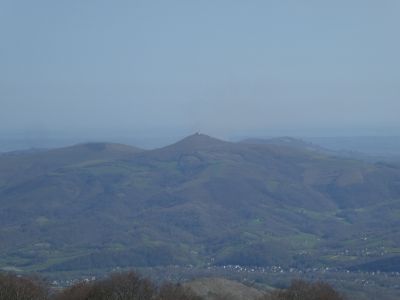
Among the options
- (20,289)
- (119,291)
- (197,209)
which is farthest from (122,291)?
(197,209)

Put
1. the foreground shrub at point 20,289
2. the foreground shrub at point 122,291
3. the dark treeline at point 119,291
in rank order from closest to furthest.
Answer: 1. the foreground shrub at point 20,289
2. the dark treeline at point 119,291
3. the foreground shrub at point 122,291

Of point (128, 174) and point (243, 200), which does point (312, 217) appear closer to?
point (243, 200)

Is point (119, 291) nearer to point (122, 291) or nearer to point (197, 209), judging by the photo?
point (122, 291)

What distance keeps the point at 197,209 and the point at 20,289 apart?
84916mm

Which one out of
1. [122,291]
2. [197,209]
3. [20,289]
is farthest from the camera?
[197,209]

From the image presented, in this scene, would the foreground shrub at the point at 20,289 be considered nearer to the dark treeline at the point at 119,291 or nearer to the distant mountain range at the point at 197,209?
the dark treeline at the point at 119,291

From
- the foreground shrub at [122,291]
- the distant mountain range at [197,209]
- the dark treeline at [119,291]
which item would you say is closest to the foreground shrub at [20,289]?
the dark treeline at [119,291]

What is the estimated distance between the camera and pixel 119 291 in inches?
1156

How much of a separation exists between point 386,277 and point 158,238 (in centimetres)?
3715

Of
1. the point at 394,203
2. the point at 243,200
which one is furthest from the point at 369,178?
the point at 243,200

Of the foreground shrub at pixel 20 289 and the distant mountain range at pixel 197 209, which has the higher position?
the foreground shrub at pixel 20 289

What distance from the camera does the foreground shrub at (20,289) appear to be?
28656 mm

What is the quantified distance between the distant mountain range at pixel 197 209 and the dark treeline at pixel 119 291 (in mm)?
49948

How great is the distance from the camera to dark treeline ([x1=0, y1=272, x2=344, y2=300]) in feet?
95.7
